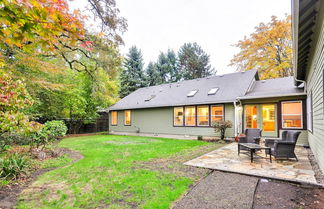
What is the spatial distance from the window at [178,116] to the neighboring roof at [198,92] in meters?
0.54

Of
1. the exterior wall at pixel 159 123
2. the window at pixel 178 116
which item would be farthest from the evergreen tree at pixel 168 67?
the window at pixel 178 116

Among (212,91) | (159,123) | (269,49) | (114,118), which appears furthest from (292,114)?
(114,118)

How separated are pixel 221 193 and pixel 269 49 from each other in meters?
15.6

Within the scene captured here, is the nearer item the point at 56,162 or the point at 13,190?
the point at 13,190

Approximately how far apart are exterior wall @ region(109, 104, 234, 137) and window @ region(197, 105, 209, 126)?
39 centimetres

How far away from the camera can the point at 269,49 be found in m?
14.8

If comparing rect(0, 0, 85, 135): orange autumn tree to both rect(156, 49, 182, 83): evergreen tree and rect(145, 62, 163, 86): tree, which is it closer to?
rect(145, 62, 163, 86): tree

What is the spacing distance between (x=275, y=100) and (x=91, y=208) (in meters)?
9.10

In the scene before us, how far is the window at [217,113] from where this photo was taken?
9.81 metres

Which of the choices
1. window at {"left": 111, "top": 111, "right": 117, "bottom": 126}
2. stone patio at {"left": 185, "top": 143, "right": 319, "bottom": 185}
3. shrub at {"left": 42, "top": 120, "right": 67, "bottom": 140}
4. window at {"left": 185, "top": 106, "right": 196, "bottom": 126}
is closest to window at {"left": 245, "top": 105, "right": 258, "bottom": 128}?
window at {"left": 185, "top": 106, "right": 196, "bottom": 126}

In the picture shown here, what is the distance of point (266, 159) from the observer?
17.0 feet

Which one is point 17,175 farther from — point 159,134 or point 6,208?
point 159,134

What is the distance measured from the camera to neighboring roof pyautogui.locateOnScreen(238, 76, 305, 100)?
8.02 meters

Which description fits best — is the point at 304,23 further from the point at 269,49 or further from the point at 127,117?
the point at 269,49
